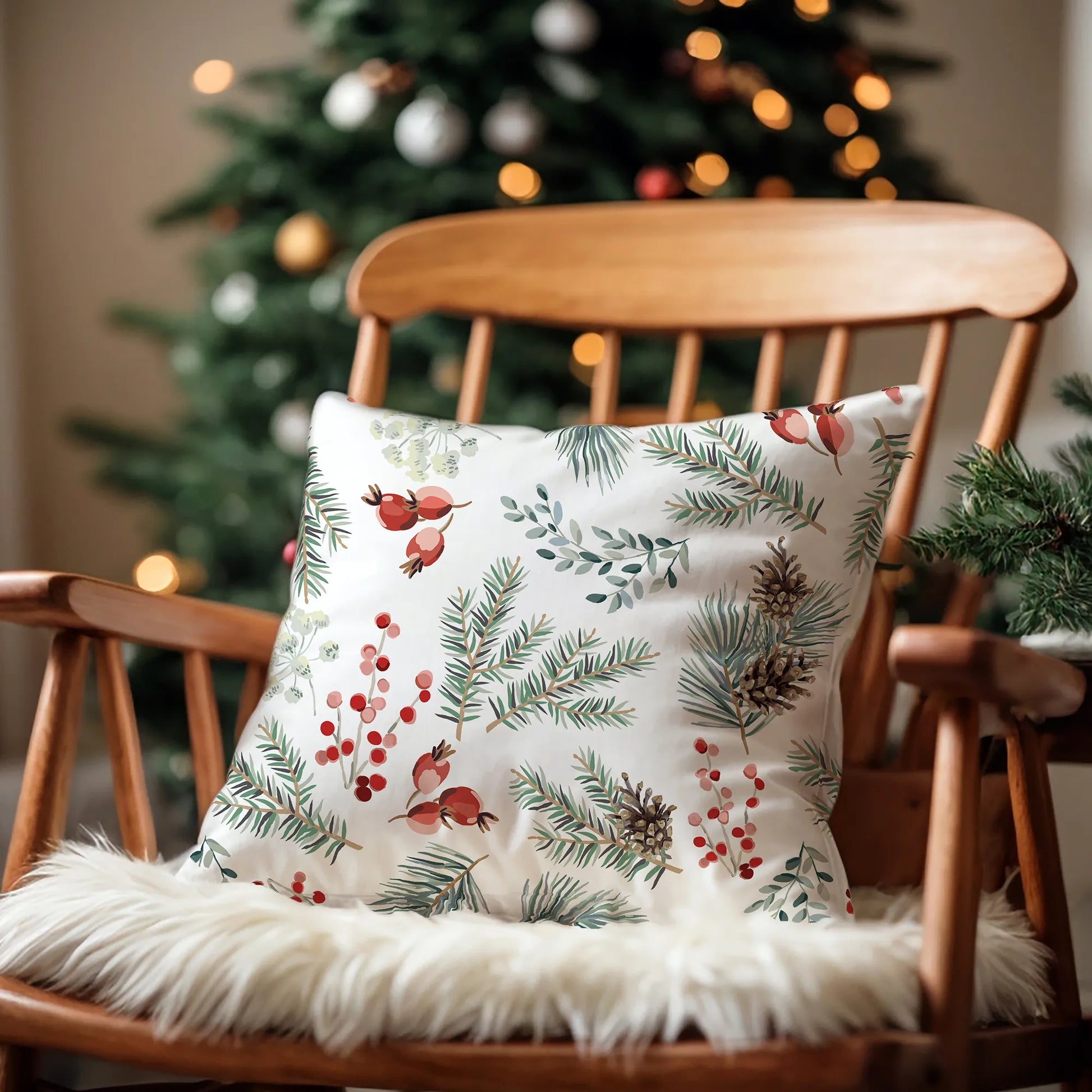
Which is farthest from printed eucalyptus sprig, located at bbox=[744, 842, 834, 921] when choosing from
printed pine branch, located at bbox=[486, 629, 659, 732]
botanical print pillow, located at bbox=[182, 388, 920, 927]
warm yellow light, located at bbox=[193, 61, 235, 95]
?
warm yellow light, located at bbox=[193, 61, 235, 95]

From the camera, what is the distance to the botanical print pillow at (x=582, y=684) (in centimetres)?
55

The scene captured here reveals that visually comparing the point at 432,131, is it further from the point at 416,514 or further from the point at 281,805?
the point at 281,805

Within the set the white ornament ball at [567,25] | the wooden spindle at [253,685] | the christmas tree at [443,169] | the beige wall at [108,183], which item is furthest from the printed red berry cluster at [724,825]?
the beige wall at [108,183]

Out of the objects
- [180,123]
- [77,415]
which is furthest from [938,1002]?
[180,123]

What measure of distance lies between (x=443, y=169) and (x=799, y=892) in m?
0.94

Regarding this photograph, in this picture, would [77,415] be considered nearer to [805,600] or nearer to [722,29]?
[722,29]

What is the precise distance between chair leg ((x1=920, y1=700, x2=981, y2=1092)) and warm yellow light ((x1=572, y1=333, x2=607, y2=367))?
2.70 ft

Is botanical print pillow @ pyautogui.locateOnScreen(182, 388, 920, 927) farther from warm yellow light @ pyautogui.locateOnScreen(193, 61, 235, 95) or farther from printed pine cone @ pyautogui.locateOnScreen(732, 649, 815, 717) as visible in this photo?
warm yellow light @ pyautogui.locateOnScreen(193, 61, 235, 95)

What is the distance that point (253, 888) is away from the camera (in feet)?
1.71

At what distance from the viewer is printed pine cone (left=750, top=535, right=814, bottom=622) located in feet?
1.92

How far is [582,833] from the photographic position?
0.55 meters

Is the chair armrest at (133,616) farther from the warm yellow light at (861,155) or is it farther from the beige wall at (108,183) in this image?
the beige wall at (108,183)

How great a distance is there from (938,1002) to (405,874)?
262mm

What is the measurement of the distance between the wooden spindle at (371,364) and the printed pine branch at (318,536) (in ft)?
0.58
